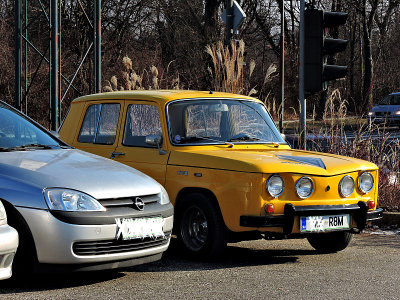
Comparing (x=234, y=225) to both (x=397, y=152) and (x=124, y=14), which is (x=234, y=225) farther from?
(x=124, y=14)

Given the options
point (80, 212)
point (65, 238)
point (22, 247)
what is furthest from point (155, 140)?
point (22, 247)

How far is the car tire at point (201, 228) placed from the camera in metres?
7.30

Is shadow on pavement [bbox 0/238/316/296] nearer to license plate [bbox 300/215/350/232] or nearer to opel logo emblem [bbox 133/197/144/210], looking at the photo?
license plate [bbox 300/215/350/232]

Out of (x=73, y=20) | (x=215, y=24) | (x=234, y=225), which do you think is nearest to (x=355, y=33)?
(x=215, y=24)

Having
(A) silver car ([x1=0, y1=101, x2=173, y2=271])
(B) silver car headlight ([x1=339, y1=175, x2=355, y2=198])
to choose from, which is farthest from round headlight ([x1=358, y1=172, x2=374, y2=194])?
(A) silver car ([x1=0, y1=101, x2=173, y2=271])

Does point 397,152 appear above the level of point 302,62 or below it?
below

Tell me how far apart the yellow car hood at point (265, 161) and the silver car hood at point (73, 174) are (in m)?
0.83

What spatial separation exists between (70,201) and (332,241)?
3.14 metres

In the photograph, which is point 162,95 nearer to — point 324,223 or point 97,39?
point 324,223

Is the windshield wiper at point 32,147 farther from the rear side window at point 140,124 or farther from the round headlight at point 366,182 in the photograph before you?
the round headlight at point 366,182

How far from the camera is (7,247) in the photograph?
5.60m

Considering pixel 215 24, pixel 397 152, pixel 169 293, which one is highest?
pixel 215 24

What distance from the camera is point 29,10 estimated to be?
34562 millimetres

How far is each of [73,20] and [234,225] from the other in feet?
95.9
